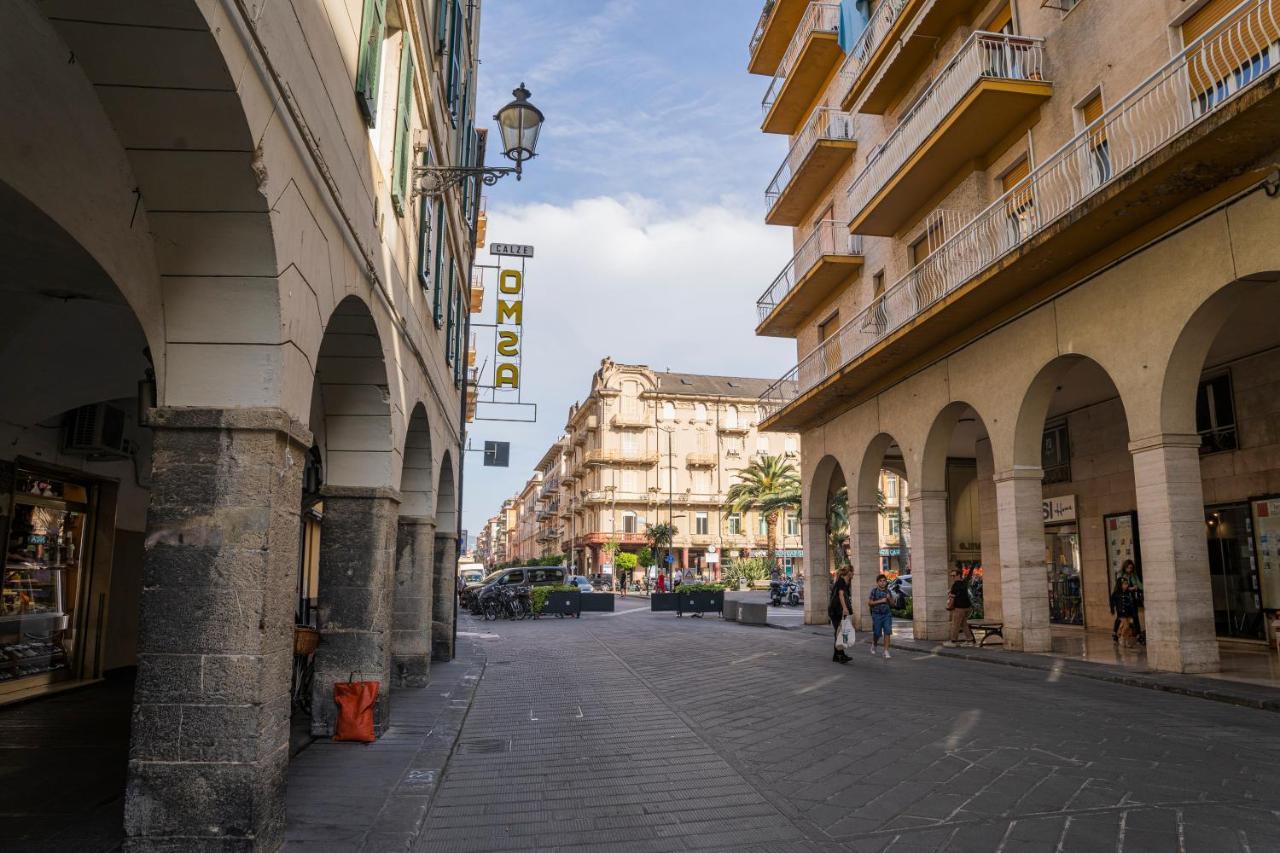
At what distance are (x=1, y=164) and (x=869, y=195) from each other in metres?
17.8

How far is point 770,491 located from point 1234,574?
47.1m

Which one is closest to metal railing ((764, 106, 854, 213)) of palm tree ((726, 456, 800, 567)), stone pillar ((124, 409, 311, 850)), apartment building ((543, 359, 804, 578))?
stone pillar ((124, 409, 311, 850))

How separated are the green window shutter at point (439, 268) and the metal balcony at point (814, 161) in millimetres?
12509

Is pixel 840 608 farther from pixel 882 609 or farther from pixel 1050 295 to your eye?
pixel 1050 295

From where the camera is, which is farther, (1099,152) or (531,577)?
(531,577)

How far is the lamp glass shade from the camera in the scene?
28.2 ft

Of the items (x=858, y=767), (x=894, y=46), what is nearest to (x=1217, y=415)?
(x=894, y=46)

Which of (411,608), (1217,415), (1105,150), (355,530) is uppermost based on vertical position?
(1105,150)

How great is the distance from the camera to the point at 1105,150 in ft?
41.3

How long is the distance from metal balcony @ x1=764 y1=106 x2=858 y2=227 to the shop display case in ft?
59.0

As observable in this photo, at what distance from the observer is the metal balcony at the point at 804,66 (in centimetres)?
2236

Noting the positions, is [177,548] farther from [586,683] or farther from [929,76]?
[929,76]

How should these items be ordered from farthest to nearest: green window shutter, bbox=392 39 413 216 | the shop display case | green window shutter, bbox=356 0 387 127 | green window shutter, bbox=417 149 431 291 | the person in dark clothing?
the person in dark clothing, green window shutter, bbox=417 149 431 291, the shop display case, green window shutter, bbox=392 39 413 216, green window shutter, bbox=356 0 387 127

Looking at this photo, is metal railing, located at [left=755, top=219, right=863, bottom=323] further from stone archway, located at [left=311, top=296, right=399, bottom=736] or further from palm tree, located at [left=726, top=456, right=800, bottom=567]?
palm tree, located at [left=726, top=456, right=800, bottom=567]
